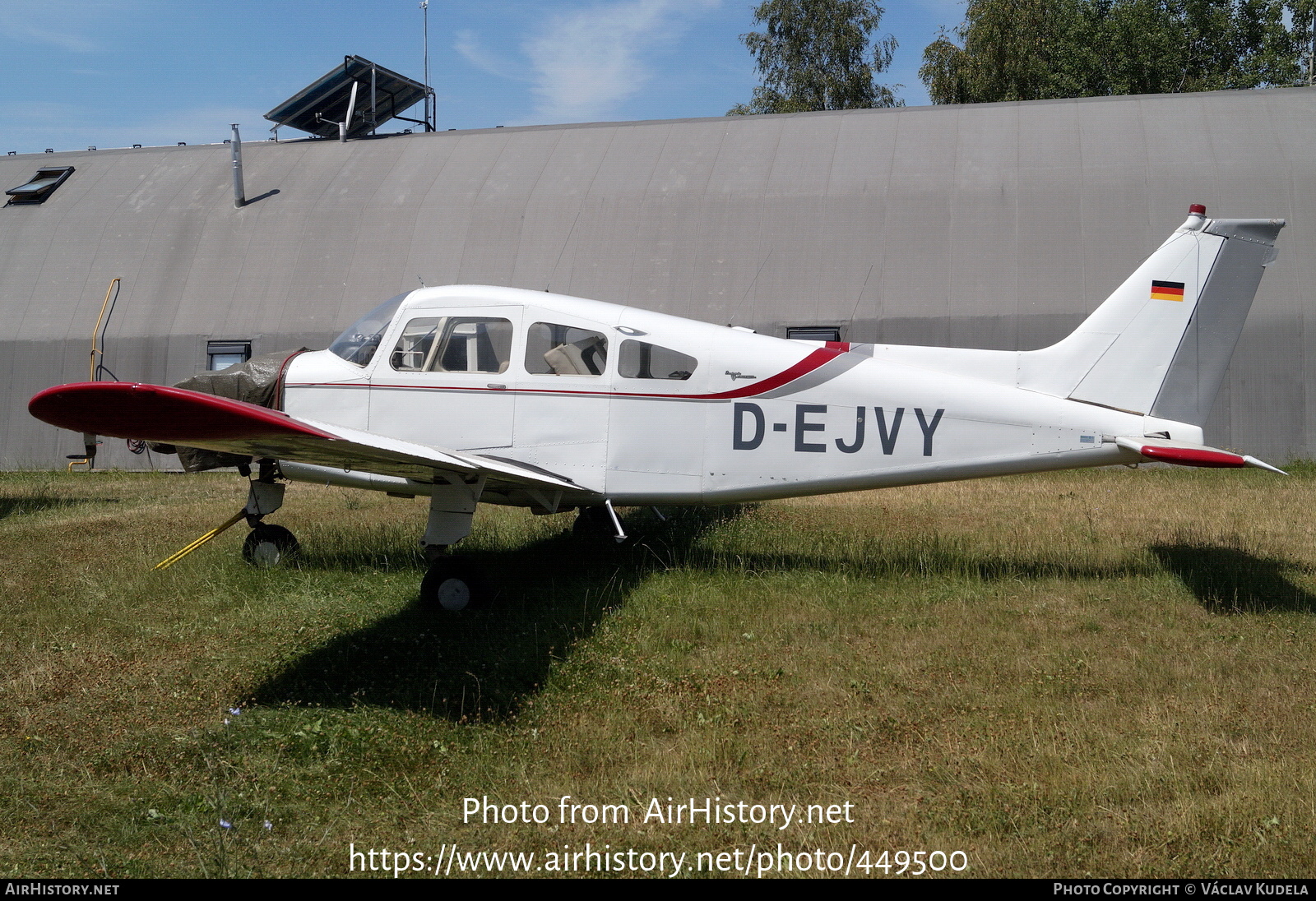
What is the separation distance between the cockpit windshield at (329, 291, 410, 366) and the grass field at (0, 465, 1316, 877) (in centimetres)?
211

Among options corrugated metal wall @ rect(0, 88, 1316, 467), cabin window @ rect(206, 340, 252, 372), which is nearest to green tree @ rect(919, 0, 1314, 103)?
corrugated metal wall @ rect(0, 88, 1316, 467)

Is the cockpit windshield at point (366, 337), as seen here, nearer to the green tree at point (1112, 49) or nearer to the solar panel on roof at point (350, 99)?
the solar panel on roof at point (350, 99)

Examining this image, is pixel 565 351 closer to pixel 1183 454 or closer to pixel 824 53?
pixel 1183 454

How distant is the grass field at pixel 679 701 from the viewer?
4555mm

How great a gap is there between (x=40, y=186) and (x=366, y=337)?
18.5 metres

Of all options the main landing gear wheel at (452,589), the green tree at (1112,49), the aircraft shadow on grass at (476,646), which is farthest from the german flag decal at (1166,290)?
the green tree at (1112,49)

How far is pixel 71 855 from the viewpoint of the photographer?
4410 mm

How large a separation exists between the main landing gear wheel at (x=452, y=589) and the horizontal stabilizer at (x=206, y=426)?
956 millimetres

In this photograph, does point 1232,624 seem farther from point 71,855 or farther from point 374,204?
point 374,204

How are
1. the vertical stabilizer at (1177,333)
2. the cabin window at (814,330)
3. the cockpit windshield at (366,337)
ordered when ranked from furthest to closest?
the cabin window at (814,330) < the cockpit windshield at (366,337) < the vertical stabilizer at (1177,333)

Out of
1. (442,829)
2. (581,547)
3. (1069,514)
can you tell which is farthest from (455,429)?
(1069,514)

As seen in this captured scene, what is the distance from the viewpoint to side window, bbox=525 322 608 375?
8.66 m

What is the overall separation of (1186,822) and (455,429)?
6330mm
